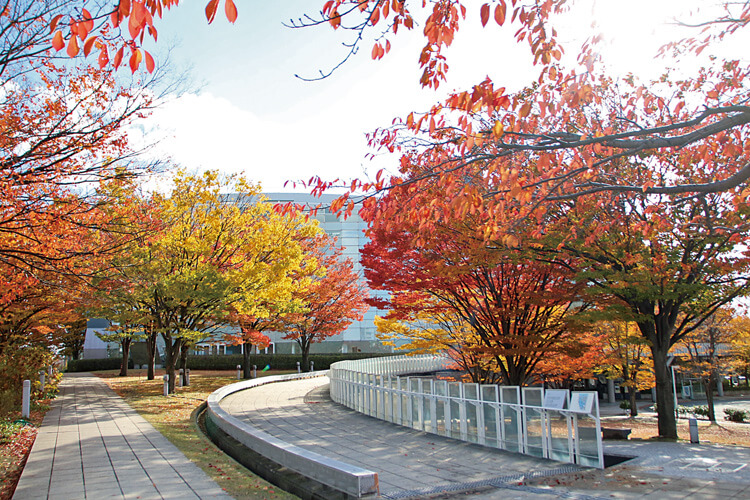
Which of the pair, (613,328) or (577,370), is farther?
(613,328)

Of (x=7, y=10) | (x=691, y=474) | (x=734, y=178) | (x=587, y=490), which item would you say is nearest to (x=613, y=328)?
(x=691, y=474)

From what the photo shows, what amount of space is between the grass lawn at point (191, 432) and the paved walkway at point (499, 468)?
67.2 inches

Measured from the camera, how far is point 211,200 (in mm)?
20547

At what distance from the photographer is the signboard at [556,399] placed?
8.74 m

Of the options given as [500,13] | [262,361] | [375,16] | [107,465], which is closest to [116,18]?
[375,16]

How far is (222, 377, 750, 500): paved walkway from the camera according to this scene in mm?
6902

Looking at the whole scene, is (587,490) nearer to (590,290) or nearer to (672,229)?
(590,290)

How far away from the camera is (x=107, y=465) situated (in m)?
8.02

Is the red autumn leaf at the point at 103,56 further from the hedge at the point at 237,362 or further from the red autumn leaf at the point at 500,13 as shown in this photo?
the hedge at the point at 237,362

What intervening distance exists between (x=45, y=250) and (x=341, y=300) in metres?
22.9

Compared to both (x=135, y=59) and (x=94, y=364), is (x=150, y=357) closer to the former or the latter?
(x=94, y=364)

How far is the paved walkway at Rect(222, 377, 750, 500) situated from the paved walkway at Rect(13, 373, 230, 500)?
8.66 feet

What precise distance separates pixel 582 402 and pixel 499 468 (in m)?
1.75

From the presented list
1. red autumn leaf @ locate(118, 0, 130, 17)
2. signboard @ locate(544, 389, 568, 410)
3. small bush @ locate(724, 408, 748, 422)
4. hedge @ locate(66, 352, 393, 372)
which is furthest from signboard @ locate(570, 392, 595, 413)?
hedge @ locate(66, 352, 393, 372)
